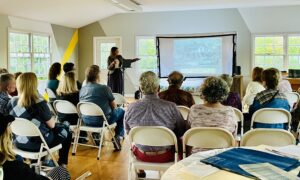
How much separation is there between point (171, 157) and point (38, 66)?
771 centimetres

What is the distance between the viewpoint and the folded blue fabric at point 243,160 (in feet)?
5.53

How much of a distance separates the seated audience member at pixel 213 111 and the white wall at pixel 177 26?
794 cm

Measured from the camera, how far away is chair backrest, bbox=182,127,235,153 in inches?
102

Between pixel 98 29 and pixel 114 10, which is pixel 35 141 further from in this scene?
pixel 98 29

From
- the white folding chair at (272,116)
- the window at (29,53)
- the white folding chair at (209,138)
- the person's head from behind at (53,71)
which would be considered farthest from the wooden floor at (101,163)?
the window at (29,53)

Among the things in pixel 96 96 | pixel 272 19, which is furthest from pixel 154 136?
pixel 272 19

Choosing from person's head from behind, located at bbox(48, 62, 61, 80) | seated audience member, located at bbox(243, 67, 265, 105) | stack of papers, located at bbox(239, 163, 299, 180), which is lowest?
stack of papers, located at bbox(239, 163, 299, 180)

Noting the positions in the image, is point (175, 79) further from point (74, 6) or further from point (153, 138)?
point (74, 6)

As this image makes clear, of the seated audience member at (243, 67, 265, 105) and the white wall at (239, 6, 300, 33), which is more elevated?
the white wall at (239, 6, 300, 33)

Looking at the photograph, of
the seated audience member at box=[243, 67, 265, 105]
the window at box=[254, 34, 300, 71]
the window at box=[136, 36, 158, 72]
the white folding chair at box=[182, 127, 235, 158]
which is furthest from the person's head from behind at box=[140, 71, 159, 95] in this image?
the window at box=[136, 36, 158, 72]

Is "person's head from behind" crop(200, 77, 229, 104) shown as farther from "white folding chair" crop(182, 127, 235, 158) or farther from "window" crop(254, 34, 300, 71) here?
"window" crop(254, 34, 300, 71)

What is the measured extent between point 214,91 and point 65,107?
2.49m

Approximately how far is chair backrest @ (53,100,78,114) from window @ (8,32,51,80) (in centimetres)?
438

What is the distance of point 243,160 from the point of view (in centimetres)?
178
